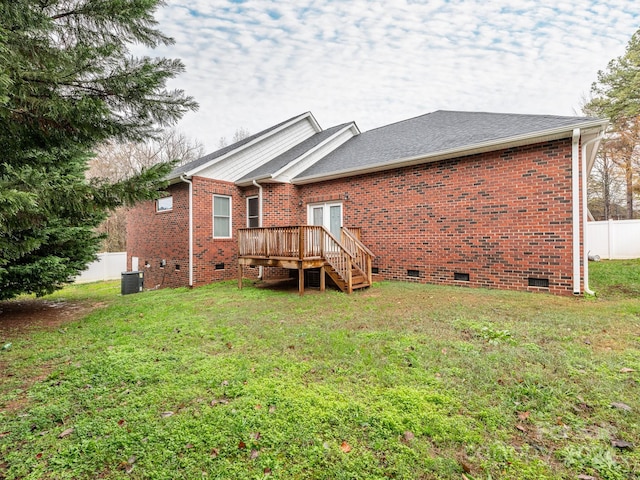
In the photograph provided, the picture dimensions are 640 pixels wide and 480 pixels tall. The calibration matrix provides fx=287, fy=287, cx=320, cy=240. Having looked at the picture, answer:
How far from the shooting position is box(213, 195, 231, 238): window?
10.8 m

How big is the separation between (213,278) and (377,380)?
28.5ft

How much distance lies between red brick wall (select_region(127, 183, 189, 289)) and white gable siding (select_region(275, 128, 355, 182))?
11.8 ft

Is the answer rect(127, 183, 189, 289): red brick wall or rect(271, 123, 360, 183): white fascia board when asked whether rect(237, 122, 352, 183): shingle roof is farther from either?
rect(127, 183, 189, 289): red brick wall

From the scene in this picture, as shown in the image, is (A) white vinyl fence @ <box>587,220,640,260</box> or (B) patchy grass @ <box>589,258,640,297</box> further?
(A) white vinyl fence @ <box>587,220,640,260</box>

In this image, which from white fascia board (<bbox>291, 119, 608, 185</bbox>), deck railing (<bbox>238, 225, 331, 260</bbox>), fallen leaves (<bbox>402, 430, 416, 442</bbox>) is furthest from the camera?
deck railing (<bbox>238, 225, 331, 260</bbox>)

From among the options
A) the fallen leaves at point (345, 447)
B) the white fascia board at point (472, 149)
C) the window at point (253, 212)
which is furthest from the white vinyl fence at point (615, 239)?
the fallen leaves at point (345, 447)

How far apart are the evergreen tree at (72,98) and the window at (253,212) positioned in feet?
24.7

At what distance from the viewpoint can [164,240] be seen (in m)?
11.4

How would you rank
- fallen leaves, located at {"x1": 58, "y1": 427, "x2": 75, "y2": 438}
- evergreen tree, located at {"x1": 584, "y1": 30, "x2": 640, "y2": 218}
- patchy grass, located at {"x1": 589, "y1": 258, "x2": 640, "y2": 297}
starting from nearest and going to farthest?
1. fallen leaves, located at {"x1": 58, "y1": 427, "x2": 75, "y2": 438}
2. patchy grass, located at {"x1": 589, "y1": 258, "x2": 640, "y2": 297}
3. evergreen tree, located at {"x1": 584, "y1": 30, "x2": 640, "y2": 218}

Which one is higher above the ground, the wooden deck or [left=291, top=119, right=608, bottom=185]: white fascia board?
[left=291, top=119, right=608, bottom=185]: white fascia board

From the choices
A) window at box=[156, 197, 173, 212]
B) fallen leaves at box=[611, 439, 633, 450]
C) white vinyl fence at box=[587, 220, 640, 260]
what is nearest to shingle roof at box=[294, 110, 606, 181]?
window at box=[156, 197, 173, 212]

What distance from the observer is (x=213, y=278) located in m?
10.4

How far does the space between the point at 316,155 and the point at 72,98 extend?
31.2ft

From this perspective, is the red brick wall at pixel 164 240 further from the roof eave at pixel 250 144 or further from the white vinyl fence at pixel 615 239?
the white vinyl fence at pixel 615 239
